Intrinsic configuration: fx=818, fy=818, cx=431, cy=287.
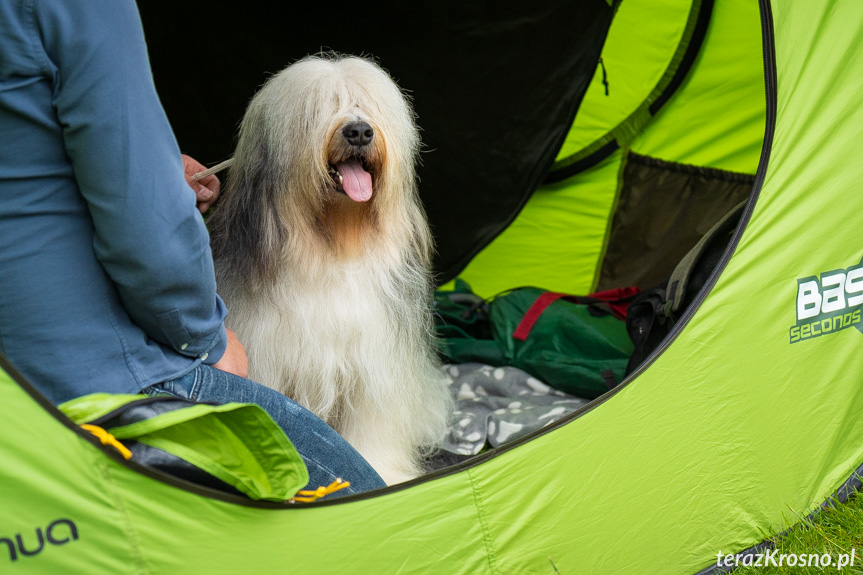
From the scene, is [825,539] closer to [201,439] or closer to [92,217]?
[201,439]

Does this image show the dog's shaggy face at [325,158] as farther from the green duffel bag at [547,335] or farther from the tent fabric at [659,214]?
the tent fabric at [659,214]

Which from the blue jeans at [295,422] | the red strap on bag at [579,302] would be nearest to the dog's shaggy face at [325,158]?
the blue jeans at [295,422]

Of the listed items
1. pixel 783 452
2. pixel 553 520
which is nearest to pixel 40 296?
pixel 553 520

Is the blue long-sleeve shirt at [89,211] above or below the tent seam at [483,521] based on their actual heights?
above

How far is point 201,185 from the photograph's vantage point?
7.57 ft

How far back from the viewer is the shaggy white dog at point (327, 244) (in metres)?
2.09

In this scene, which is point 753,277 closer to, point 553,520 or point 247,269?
point 553,520

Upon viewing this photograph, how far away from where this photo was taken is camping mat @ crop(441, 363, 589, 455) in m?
2.64

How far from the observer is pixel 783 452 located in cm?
206

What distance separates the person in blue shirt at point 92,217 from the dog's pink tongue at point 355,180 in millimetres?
682

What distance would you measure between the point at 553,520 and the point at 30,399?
42.3 inches

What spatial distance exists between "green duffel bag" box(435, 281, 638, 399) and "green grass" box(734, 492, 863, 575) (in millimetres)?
806

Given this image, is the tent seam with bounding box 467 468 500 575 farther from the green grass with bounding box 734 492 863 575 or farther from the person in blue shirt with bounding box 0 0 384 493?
the green grass with bounding box 734 492 863 575

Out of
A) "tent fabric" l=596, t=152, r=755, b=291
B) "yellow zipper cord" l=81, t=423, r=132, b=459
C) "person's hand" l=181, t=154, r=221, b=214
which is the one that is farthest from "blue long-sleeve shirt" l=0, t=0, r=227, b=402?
"tent fabric" l=596, t=152, r=755, b=291
